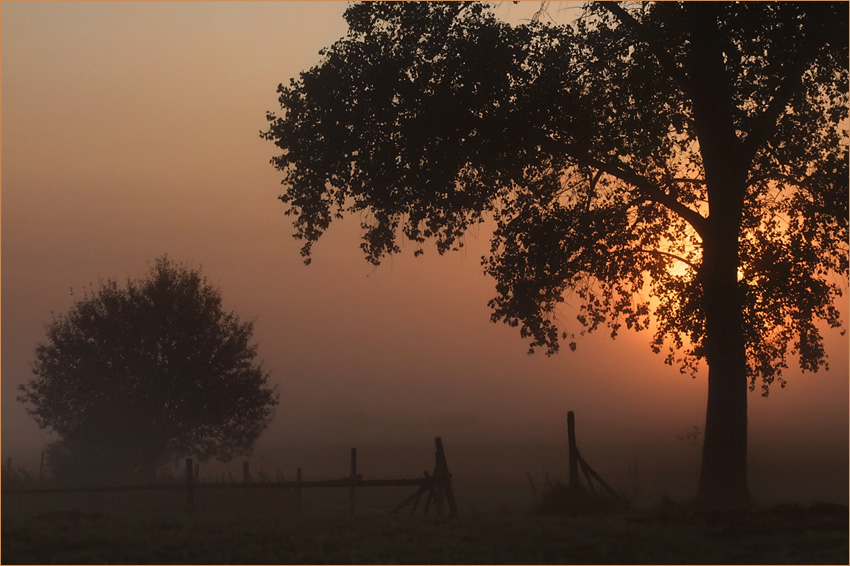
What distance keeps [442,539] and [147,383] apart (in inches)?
1155

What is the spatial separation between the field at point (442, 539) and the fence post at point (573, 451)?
3.33 metres

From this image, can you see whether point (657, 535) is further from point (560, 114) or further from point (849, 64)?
point (849, 64)

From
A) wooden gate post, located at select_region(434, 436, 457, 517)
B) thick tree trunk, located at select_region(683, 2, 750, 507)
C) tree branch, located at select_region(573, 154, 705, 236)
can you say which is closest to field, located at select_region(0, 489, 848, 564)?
thick tree trunk, located at select_region(683, 2, 750, 507)

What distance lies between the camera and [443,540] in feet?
61.5

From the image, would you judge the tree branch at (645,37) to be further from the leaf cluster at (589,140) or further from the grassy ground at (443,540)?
the grassy ground at (443,540)

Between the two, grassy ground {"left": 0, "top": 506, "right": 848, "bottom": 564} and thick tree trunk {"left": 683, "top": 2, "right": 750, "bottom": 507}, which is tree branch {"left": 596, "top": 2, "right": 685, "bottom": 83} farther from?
grassy ground {"left": 0, "top": 506, "right": 848, "bottom": 564}


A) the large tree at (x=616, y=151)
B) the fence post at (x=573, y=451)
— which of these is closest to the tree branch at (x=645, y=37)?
the large tree at (x=616, y=151)

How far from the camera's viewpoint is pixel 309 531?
767 inches

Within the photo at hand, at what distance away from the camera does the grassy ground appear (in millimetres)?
16422

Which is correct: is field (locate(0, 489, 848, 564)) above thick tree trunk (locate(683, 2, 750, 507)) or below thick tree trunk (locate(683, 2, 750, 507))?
below

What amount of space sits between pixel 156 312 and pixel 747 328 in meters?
29.5

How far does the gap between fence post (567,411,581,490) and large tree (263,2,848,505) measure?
10.6 ft

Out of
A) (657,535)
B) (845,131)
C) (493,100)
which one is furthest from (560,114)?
(657,535)

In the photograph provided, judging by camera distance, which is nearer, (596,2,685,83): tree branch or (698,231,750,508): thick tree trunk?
(698,231,750,508): thick tree trunk
